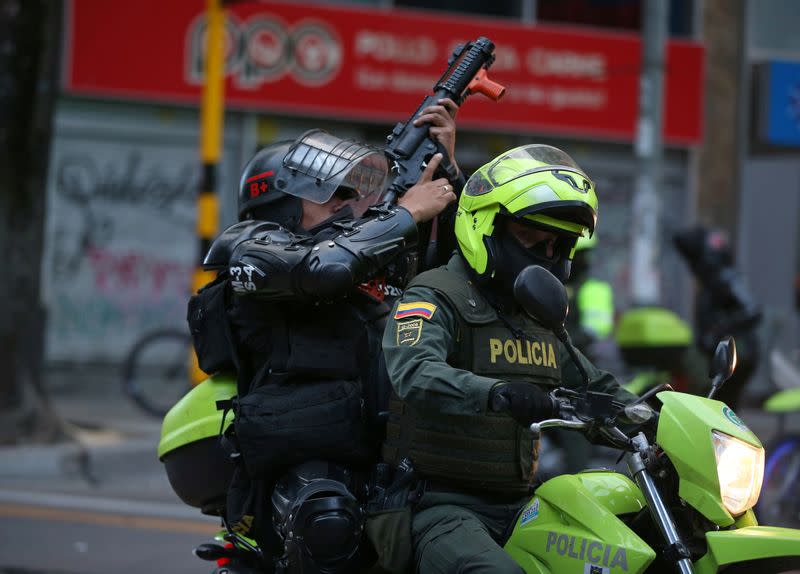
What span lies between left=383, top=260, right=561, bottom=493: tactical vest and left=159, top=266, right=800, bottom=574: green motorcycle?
0.61 ft

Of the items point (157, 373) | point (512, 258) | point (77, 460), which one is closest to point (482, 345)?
point (512, 258)

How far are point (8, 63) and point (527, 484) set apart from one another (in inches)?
262

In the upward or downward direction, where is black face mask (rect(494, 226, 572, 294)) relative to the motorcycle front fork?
upward

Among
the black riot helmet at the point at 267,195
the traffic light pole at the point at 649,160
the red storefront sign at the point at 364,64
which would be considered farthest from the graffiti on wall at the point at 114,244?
the black riot helmet at the point at 267,195

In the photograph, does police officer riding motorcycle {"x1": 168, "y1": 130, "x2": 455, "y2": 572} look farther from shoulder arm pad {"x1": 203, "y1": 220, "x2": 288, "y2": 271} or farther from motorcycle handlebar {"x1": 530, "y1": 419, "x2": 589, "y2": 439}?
motorcycle handlebar {"x1": 530, "y1": 419, "x2": 589, "y2": 439}

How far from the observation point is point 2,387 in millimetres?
9156

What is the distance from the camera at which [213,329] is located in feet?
12.2

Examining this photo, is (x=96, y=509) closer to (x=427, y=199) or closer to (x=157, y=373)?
(x=157, y=373)

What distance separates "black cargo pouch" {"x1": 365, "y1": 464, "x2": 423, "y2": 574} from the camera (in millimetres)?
3145

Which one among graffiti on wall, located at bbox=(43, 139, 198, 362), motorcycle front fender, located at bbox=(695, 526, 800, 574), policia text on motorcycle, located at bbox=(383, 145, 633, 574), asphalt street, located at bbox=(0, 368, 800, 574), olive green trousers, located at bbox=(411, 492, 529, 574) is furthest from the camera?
graffiti on wall, located at bbox=(43, 139, 198, 362)

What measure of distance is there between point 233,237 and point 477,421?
3.10ft

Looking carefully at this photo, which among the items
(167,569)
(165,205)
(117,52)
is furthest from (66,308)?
(167,569)

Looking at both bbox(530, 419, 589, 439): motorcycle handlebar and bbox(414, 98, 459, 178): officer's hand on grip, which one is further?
bbox(414, 98, 459, 178): officer's hand on grip

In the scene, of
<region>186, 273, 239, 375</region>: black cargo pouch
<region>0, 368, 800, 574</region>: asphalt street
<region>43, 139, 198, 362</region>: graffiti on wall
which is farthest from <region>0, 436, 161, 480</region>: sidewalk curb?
<region>186, 273, 239, 375</region>: black cargo pouch
